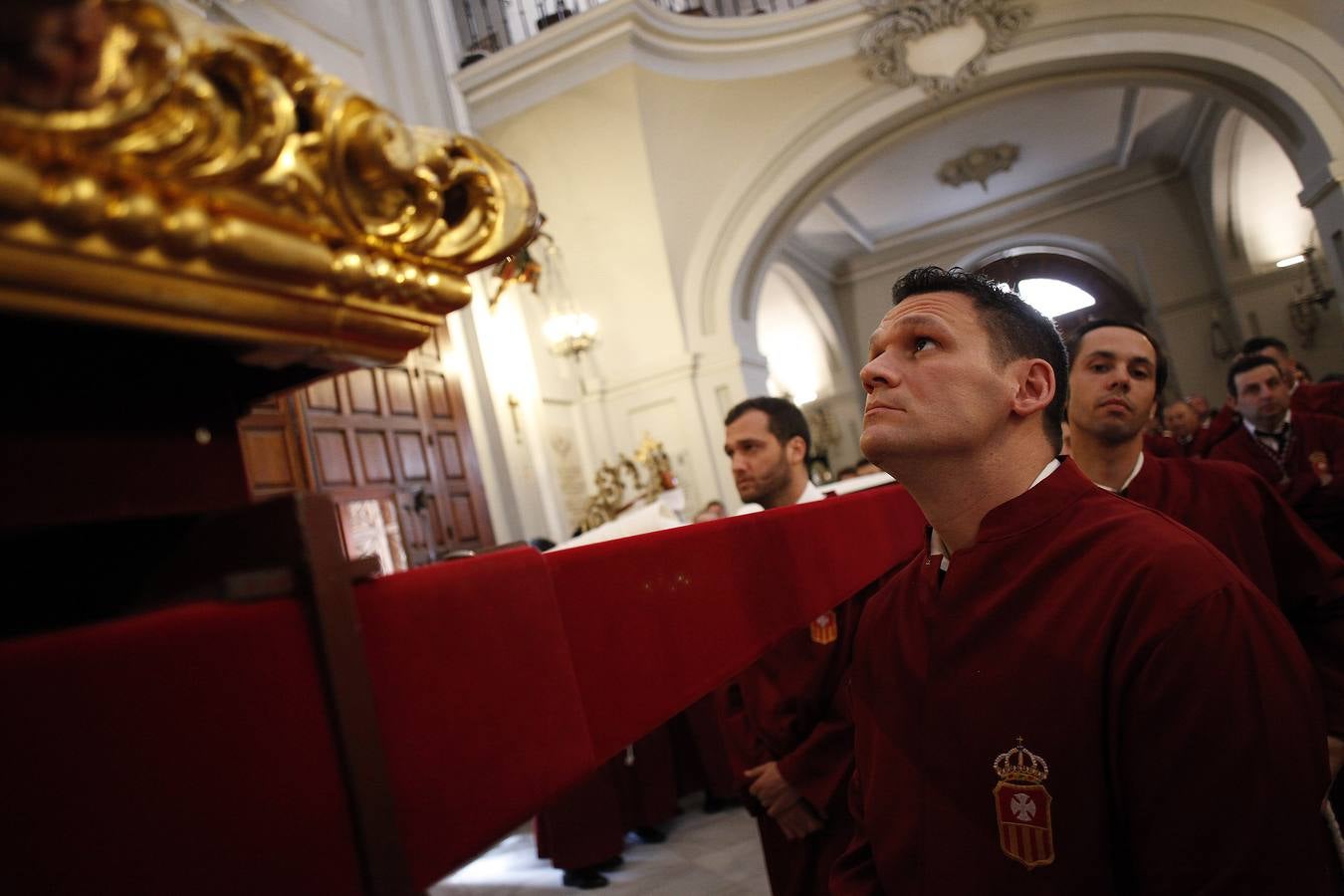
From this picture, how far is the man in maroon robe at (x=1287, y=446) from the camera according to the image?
4.47m

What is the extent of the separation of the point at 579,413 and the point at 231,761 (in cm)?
1027

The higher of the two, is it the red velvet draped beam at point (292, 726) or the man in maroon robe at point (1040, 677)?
the red velvet draped beam at point (292, 726)

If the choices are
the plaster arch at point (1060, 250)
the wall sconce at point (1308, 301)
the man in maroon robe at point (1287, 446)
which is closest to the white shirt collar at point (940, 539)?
the man in maroon robe at point (1287, 446)

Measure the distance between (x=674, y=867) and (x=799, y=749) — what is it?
259cm

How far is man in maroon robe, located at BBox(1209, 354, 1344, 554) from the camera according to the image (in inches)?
176

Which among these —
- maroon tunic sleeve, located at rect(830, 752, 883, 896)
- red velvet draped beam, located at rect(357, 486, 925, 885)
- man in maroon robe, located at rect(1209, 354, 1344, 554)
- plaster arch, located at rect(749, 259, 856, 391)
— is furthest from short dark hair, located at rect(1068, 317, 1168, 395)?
plaster arch, located at rect(749, 259, 856, 391)

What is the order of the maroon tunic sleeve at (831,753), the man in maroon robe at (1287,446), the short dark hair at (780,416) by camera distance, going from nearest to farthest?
the maroon tunic sleeve at (831,753) → the short dark hair at (780,416) → the man in maroon robe at (1287,446)

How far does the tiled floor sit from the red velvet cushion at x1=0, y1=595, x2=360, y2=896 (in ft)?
11.8

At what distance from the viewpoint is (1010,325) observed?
65.8 inches

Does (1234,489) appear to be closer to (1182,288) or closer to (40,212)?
(40,212)

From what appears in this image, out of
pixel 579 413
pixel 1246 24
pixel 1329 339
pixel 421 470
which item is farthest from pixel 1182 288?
pixel 421 470

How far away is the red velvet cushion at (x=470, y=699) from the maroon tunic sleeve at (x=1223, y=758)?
87cm

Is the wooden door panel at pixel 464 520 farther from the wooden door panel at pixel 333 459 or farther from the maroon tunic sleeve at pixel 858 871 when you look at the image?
the maroon tunic sleeve at pixel 858 871

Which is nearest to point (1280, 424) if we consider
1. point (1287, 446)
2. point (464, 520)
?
point (1287, 446)
